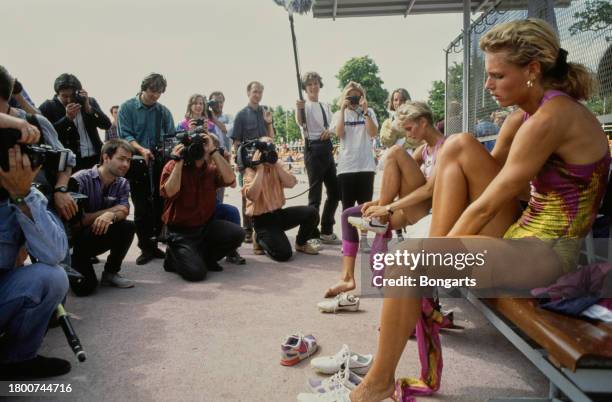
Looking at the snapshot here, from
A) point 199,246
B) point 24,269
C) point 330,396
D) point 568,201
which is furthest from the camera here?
point 199,246

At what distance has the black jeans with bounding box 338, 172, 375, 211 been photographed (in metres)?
5.12

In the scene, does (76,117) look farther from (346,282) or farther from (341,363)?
(341,363)

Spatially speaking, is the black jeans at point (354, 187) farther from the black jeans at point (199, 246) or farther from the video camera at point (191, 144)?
the video camera at point (191, 144)

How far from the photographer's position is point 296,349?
2.37 metres

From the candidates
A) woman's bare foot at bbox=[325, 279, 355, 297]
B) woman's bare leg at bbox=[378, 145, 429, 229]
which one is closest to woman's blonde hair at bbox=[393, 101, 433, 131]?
woman's bare leg at bbox=[378, 145, 429, 229]

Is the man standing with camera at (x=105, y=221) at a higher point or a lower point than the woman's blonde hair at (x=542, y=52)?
lower

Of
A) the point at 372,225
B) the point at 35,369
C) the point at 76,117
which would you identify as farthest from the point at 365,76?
the point at 35,369

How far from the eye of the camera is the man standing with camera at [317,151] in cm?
532

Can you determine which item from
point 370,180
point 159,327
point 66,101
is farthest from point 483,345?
point 66,101

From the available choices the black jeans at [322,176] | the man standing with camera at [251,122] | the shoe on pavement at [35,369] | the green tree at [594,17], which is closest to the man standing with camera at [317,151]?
the black jeans at [322,176]

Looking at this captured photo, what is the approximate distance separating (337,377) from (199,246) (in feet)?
8.13

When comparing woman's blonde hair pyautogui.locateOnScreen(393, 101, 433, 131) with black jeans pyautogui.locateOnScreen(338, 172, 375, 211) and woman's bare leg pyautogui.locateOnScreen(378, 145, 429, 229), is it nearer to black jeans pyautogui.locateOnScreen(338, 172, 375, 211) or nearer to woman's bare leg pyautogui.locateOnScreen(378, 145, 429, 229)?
woman's bare leg pyautogui.locateOnScreen(378, 145, 429, 229)

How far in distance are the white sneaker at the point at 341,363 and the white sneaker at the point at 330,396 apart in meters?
0.28

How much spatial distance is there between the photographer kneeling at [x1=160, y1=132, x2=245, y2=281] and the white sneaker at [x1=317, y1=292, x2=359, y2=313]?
4.40 feet
